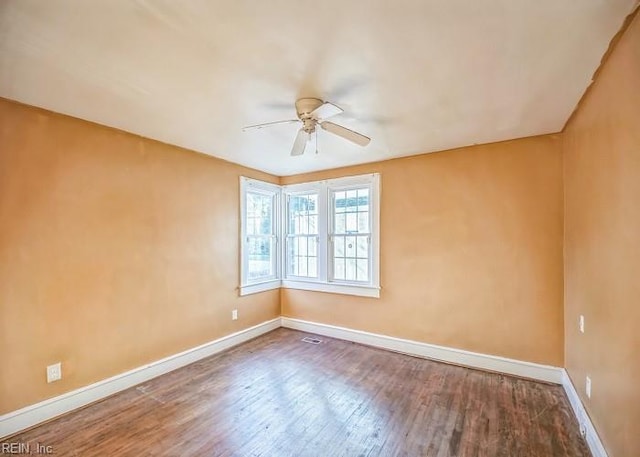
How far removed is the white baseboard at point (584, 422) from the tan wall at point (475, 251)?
1.00ft

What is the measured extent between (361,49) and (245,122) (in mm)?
1359

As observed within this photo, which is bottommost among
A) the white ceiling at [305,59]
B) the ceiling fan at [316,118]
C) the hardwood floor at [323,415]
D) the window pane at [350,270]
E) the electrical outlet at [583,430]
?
the hardwood floor at [323,415]

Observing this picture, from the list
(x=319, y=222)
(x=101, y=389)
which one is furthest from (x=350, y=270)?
(x=101, y=389)

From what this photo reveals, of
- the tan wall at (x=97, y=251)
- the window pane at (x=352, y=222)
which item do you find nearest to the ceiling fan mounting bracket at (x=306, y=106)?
the tan wall at (x=97, y=251)

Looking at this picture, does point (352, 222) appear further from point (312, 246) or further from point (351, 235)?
point (312, 246)

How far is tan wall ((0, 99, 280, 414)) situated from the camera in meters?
2.21

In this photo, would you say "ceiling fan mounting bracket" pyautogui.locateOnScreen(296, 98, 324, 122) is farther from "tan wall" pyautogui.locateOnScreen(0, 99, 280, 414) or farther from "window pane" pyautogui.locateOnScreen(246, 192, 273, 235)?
"window pane" pyautogui.locateOnScreen(246, 192, 273, 235)

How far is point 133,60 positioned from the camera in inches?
68.7

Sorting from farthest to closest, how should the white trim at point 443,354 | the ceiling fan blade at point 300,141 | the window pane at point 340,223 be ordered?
the window pane at point 340,223 → the white trim at point 443,354 → the ceiling fan blade at point 300,141

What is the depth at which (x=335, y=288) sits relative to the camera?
4258 mm

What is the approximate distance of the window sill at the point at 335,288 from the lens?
13.0ft

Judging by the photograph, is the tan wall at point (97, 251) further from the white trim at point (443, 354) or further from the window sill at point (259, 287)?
the white trim at point (443, 354)

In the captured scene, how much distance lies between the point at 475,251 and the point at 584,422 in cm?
164

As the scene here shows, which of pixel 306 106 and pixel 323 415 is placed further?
pixel 323 415
